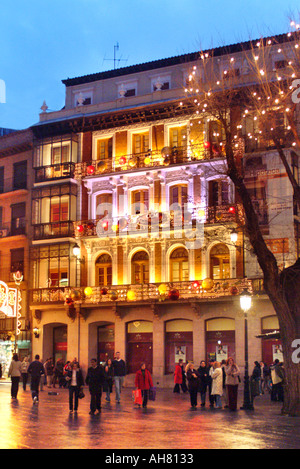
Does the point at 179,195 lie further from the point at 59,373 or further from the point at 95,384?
the point at 95,384

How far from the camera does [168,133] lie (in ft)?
132

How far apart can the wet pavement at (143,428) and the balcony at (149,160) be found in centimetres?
1825

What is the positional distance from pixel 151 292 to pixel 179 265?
7.71 feet

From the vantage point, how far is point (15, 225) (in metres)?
45.0

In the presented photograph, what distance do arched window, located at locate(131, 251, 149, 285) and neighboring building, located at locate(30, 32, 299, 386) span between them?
2.6 inches

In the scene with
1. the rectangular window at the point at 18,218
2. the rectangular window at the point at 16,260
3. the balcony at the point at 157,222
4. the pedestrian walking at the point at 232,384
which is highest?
the rectangular window at the point at 18,218

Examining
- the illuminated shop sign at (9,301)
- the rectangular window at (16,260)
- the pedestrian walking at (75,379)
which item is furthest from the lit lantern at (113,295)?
the pedestrian walking at (75,379)

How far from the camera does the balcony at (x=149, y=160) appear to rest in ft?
126

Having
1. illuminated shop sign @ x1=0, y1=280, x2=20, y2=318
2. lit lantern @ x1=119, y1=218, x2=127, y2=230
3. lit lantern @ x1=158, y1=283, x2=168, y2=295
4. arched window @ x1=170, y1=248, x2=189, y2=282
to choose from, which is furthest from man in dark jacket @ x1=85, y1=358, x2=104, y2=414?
illuminated shop sign @ x1=0, y1=280, x2=20, y2=318

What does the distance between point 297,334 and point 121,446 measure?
28.9 ft

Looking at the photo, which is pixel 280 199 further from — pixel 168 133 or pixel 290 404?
pixel 290 404

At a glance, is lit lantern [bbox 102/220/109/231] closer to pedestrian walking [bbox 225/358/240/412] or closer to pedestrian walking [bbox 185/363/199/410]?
pedestrian walking [bbox 185/363/199/410]

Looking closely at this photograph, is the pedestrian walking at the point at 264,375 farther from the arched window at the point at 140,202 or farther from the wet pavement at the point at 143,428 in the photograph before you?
the arched window at the point at 140,202
